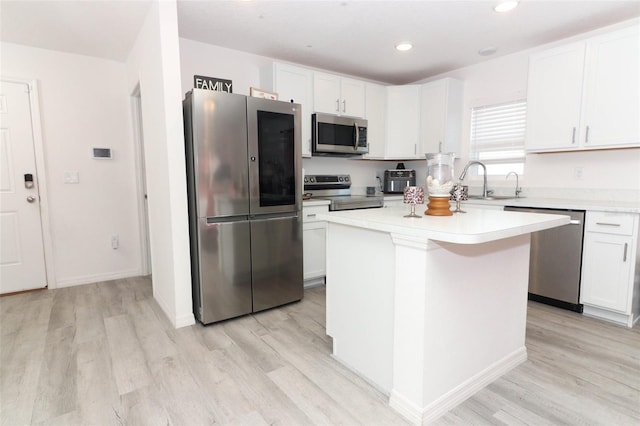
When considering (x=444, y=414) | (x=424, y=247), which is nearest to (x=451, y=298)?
(x=424, y=247)

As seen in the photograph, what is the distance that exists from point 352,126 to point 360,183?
0.90 m

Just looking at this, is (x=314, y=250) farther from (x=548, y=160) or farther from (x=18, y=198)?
(x=18, y=198)

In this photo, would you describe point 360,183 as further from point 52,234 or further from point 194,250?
point 52,234

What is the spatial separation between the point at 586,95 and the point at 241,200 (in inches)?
119

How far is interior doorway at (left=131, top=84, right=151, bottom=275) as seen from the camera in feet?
12.3

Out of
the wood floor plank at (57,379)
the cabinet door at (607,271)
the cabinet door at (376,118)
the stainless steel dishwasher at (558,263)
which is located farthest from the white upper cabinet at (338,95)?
the wood floor plank at (57,379)

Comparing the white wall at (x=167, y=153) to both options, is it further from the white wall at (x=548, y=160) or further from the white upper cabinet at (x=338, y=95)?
the white wall at (x=548, y=160)

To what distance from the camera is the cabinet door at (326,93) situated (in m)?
3.75

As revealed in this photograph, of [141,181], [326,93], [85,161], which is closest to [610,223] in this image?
[326,93]

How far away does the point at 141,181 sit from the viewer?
3846mm

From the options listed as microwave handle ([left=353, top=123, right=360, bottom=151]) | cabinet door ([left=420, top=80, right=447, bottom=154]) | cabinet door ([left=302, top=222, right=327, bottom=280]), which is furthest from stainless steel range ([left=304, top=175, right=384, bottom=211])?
cabinet door ([left=420, top=80, right=447, bottom=154])

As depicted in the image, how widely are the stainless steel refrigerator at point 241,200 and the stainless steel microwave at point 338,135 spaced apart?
84 centimetres

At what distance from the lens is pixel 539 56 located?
314cm

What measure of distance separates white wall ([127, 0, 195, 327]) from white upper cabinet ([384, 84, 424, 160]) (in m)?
2.73
